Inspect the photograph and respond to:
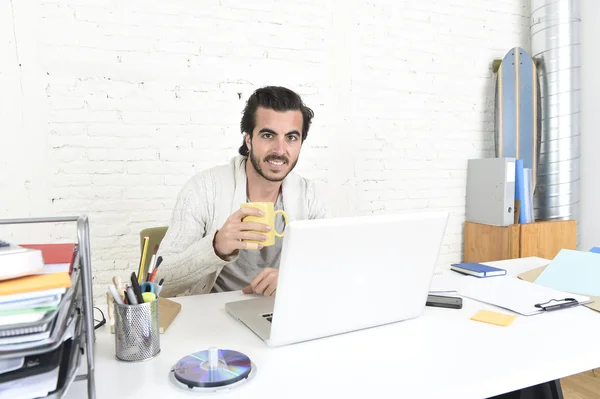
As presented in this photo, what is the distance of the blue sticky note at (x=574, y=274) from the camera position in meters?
1.28

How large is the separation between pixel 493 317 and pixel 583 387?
1.60 metres

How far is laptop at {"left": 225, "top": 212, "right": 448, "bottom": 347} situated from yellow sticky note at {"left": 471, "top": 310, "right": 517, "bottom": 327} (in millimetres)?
143

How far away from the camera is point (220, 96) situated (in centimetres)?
246

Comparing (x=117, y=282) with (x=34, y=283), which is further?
(x=117, y=282)

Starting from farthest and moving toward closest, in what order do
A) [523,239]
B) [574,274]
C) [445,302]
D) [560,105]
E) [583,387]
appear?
1. [560,105]
2. [523,239]
3. [583,387]
4. [574,274]
5. [445,302]

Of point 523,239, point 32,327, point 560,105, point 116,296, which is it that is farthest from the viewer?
point 560,105

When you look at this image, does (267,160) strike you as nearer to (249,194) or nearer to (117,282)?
(249,194)

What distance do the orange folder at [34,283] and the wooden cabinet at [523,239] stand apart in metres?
2.67

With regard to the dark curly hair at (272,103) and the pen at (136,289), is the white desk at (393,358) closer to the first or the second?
the pen at (136,289)

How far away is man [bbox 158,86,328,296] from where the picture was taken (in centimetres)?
153

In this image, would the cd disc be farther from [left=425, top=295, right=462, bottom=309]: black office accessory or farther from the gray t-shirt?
the gray t-shirt

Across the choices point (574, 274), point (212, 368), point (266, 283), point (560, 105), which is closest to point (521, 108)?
point (560, 105)

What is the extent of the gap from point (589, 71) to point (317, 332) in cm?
287

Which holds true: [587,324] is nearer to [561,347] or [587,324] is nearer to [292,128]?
[561,347]
